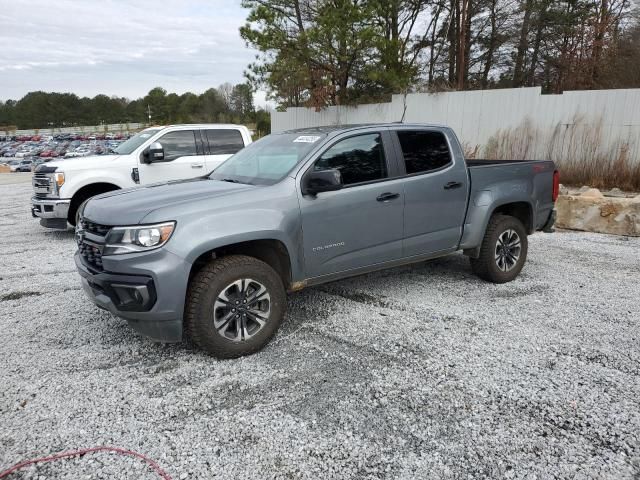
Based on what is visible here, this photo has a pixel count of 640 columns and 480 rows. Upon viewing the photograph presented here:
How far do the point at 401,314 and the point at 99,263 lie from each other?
8.69 feet

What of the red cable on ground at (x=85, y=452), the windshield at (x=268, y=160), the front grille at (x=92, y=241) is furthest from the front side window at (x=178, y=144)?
the red cable on ground at (x=85, y=452)

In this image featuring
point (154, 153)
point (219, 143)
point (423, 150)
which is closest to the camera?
point (423, 150)

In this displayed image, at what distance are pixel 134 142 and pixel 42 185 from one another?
5.49ft

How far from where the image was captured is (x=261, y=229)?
3619mm

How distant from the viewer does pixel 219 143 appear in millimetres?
8844

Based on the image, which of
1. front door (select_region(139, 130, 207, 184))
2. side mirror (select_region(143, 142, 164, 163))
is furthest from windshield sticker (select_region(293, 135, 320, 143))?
front door (select_region(139, 130, 207, 184))

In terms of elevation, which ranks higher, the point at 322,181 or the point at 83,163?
the point at 322,181

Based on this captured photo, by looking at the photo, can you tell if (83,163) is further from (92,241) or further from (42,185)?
(92,241)

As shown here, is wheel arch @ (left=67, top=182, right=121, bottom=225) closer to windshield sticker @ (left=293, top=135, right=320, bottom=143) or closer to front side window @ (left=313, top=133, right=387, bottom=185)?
windshield sticker @ (left=293, top=135, right=320, bottom=143)

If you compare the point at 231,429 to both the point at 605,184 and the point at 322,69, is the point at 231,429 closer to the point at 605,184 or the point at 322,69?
the point at 605,184

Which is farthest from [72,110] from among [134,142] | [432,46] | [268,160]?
[268,160]

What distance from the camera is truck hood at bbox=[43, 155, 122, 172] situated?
7.63 m

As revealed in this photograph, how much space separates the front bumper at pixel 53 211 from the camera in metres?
7.50

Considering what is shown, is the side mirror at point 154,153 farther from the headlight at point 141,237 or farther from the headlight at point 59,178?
the headlight at point 141,237
